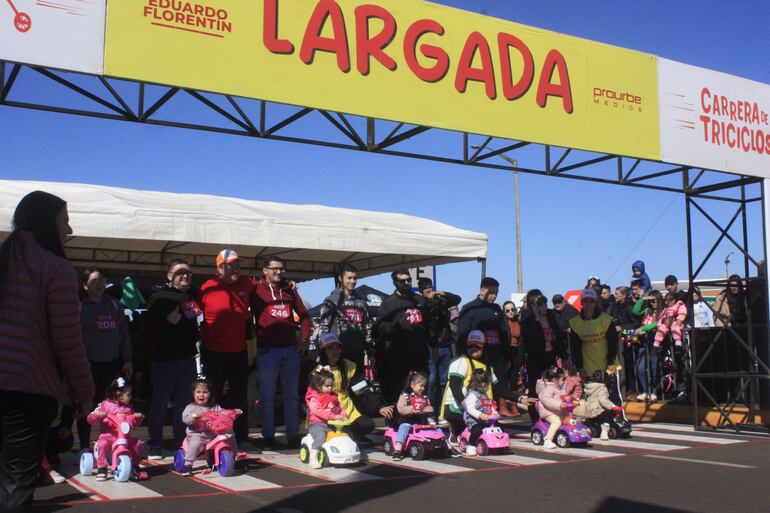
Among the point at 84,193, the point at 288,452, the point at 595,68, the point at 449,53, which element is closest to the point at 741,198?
the point at 595,68

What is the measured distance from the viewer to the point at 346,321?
9102mm

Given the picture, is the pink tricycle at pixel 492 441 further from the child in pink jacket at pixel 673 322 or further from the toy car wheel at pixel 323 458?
the child in pink jacket at pixel 673 322

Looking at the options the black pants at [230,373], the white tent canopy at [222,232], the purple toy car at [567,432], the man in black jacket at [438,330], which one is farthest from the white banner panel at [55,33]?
the purple toy car at [567,432]

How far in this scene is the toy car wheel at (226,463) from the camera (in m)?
7.06

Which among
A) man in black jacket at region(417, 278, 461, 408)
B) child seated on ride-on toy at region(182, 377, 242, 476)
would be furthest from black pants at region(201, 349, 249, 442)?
man in black jacket at region(417, 278, 461, 408)

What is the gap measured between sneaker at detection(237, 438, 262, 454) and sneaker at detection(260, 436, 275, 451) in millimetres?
58

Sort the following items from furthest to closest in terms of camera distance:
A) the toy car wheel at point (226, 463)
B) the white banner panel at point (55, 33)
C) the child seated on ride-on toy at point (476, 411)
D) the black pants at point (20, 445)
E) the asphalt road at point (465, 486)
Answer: the child seated on ride-on toy at point (476, 411)
the toy car wheel at point (226, 463)
the white banner panel at point (55, 33)
the asphalt road at point (465, 486)
the black pants at point (20, 445)

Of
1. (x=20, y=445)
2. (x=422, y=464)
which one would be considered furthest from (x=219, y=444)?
(x=20, y=445)

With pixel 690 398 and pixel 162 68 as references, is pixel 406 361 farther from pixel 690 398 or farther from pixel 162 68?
pixel 690 398

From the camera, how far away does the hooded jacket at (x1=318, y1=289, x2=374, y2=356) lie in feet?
29.7

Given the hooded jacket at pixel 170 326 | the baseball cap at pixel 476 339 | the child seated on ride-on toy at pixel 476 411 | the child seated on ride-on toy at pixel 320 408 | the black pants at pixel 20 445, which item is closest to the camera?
the black pants at pixel 20 445

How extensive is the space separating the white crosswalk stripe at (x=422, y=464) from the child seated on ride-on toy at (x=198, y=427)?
1597 millimetres

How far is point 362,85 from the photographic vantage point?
8.19 metres

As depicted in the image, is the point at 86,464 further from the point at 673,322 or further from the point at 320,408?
the point at 673,322
